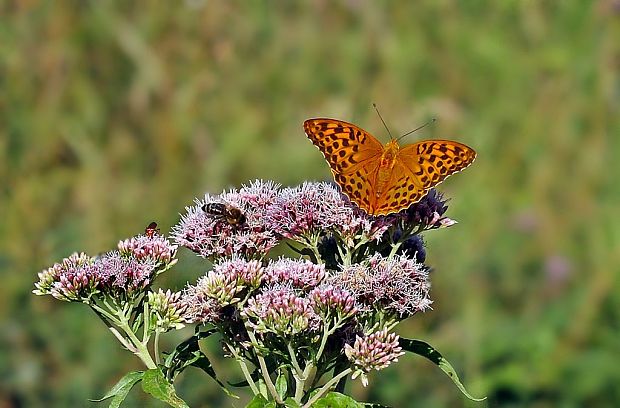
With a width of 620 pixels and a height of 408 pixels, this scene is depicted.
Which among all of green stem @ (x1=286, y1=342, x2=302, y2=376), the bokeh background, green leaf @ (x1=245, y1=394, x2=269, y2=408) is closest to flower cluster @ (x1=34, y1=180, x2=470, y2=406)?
green stem @ (x1=286, y1=342, x2=302, y2=376)

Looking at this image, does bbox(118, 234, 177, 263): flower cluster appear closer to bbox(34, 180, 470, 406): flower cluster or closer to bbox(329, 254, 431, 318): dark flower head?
bbox(34, 180, 470, 406): flower cluster

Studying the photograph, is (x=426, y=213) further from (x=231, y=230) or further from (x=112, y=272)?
(x=112, y=272)

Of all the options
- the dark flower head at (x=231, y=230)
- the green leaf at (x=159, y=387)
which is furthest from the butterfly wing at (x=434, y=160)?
the green leaf at (x=159, y=387)

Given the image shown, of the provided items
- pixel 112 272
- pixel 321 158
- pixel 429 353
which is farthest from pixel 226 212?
pixel 321 158

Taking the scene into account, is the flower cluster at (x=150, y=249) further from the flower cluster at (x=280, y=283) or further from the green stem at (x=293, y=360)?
the green stem at (x=293, y=360)

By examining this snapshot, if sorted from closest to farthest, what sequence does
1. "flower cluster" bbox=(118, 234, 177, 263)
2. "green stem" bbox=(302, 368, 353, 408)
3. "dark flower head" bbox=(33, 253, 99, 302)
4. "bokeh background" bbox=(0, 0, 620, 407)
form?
"green stem" bbox=(302, 368, 353, 408)
"dark flower head" bbox=(33, 253, 99, 302)
"flower cluster" bbox=(118, 234, 177, 263)
"bokeh background" bbox=(0, 0, 620, 407)
